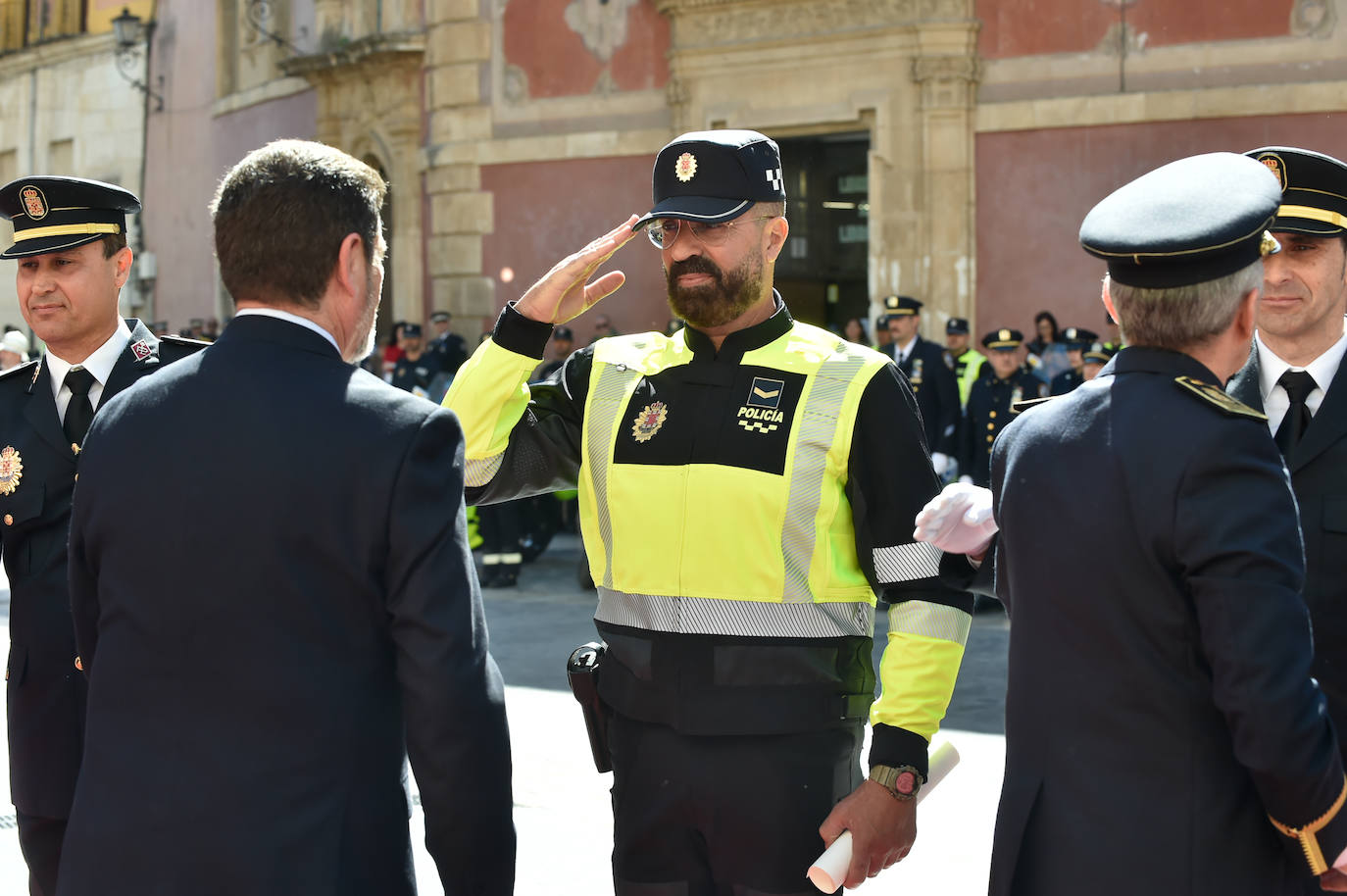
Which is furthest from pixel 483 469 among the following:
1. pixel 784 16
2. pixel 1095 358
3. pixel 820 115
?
pixel 784 16

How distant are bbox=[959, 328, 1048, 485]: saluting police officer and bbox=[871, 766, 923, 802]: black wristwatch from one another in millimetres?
7969

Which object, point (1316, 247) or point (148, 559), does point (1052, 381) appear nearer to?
point (1316, 247)

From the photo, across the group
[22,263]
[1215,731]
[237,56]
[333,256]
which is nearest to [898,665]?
[1215,731]

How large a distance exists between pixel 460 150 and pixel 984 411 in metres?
8.24

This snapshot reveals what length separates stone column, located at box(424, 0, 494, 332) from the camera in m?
16.6

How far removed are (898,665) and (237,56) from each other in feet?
67.9

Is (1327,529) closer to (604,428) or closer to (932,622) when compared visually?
(932,622)

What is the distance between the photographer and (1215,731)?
7.25 ft

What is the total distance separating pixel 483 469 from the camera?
3.16 metres

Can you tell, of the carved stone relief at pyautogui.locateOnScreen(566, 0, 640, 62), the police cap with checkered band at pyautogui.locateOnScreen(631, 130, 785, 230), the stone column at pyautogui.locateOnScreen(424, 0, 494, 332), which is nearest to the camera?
the police cap with checkered band at pyautogui.locateOnScreen(631, 130, 785, 230)

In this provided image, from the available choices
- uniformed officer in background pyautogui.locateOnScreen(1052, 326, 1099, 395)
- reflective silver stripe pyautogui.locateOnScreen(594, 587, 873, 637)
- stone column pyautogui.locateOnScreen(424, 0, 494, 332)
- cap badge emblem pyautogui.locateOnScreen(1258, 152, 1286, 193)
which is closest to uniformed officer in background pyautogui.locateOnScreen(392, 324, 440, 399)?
stone column pyautogui.locateOnScreen(424, 0, 494, 332)

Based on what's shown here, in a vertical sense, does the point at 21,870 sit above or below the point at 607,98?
below

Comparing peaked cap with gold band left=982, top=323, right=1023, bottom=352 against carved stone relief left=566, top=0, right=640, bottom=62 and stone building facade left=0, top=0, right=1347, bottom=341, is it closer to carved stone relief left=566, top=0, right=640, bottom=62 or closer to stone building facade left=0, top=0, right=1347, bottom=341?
stone building facade left=0, top=0, right=1347, bottom=341

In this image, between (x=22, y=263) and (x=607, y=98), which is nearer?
(x=22, y=263)
